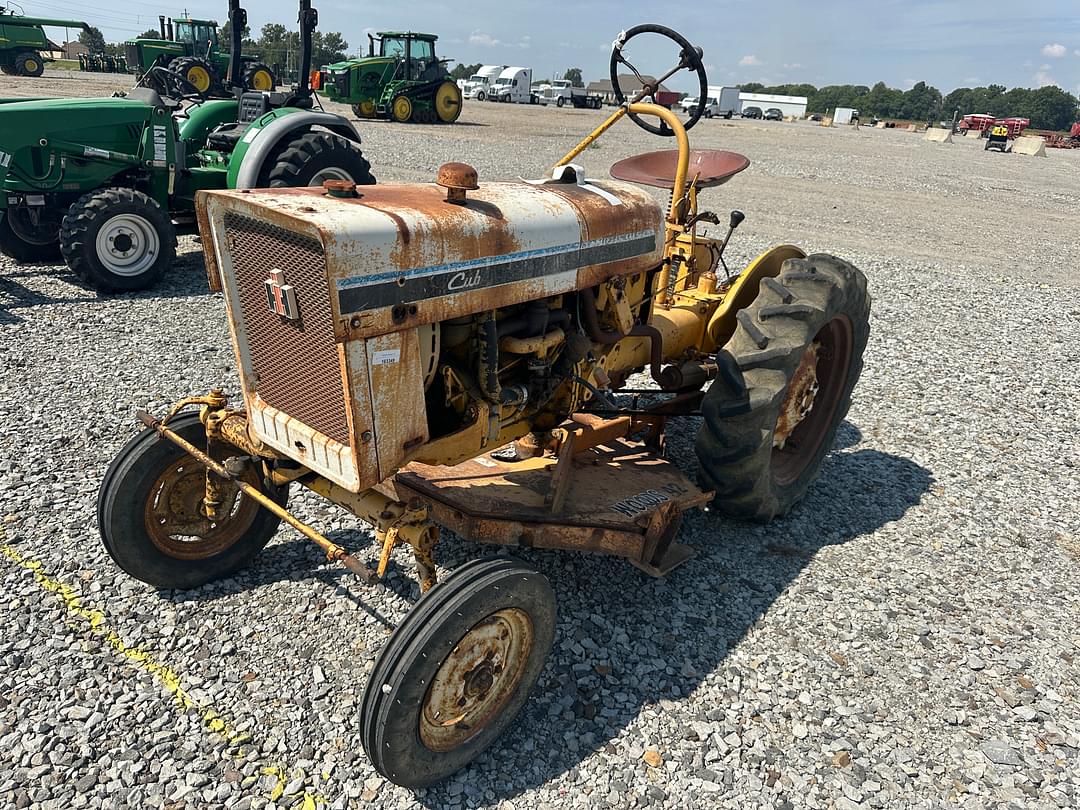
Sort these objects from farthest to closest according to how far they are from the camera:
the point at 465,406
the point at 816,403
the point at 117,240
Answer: the point at 117,240 → the point at 816,403 → the point at 465,406

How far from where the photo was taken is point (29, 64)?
30.8m

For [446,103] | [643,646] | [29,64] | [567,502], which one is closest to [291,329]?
[567,502]

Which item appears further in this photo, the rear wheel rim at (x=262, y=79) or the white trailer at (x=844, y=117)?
the white trailer at (x=844, y=117)

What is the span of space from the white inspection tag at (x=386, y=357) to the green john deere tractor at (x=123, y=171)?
4720 mm

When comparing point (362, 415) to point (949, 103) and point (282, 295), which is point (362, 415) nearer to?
point (282, 295)

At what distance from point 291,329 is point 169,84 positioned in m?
10.5

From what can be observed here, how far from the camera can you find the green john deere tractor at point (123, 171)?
6918 mm

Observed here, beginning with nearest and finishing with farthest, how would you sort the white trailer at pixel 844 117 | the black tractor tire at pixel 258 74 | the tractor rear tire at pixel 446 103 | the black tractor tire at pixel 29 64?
the black tractor tire at pixel 258 74 < the tractor rear tire at pixel 446 103 < the black tractor tire at pixel 29 64 < the white trailer at pixel 844 117

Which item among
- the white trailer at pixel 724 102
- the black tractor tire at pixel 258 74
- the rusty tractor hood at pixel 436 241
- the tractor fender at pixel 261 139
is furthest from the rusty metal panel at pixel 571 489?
the white trailer at pixel 724 102

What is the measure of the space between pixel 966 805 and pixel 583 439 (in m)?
1.97

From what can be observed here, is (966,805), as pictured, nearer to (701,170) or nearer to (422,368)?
(422,368)

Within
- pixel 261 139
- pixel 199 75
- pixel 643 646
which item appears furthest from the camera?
pixel 199 75

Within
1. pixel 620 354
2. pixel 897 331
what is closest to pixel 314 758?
pixel 620 354

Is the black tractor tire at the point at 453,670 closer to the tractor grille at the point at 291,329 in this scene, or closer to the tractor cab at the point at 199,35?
the tractor grille at the point at 291,329
